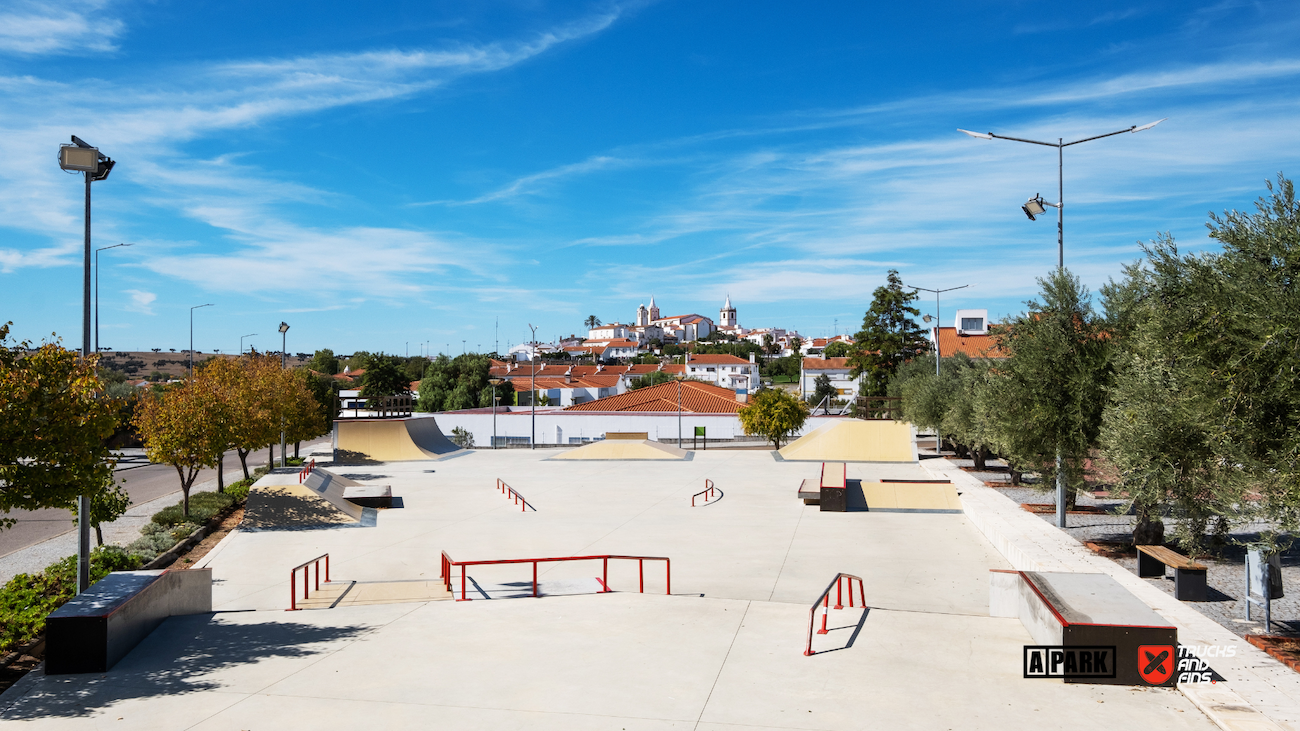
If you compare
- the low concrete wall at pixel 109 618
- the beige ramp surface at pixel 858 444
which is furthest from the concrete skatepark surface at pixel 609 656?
the beige ramp surface at pixel 858 444

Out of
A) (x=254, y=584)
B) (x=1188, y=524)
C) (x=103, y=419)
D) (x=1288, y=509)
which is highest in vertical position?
(x=103, y=419)

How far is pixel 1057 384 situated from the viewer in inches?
645

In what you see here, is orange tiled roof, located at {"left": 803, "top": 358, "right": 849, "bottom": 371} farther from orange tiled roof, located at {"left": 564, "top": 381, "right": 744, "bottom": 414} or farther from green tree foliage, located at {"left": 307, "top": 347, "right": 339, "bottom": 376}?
green tree foliage, located at {"left": 307, "top": 347, "right": 339, "bottom": 376}

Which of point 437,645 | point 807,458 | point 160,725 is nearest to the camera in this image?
point 160,725

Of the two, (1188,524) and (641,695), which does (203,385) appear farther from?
(1188,524)

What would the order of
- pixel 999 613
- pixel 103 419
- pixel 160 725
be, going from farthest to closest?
pixel 999 613, pixel 103 419, pixel 160 725

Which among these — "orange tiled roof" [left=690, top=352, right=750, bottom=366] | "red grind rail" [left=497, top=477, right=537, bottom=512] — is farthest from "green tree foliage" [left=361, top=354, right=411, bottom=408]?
"red grind rail" [left=497, top=477, right=537, bottom=512]

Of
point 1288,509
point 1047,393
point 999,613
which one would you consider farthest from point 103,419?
point 1047,393

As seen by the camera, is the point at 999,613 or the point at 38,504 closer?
the point at 38,504

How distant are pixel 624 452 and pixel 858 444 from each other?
506 inches

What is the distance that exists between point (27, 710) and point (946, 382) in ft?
115

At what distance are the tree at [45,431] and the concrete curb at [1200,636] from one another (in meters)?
14.2

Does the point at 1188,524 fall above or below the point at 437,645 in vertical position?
above

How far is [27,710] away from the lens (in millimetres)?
7832
